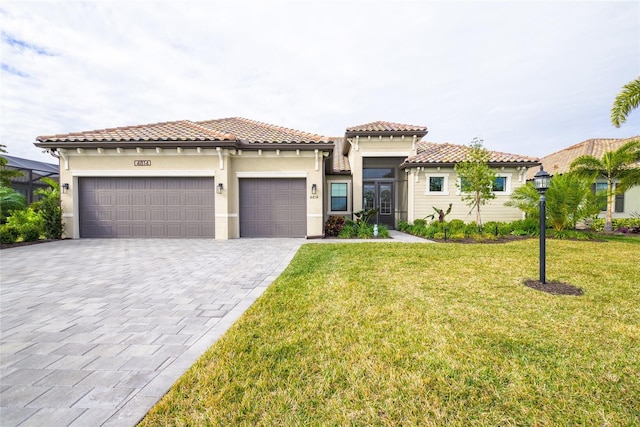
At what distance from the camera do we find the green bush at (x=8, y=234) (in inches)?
358

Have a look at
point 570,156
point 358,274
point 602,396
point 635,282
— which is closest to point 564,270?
point 635,282

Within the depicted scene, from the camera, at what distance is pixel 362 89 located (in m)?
16.3

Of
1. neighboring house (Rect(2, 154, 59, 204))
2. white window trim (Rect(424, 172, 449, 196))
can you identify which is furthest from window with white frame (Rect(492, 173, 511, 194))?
neighboring house (Rect(2, 154, 59, 204))

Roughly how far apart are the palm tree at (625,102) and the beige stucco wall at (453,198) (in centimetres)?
528

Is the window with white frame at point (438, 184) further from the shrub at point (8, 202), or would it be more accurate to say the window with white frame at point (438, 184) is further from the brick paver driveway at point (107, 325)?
the shrub at point (8, 202)

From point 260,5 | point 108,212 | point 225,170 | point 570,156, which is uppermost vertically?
point 260,5

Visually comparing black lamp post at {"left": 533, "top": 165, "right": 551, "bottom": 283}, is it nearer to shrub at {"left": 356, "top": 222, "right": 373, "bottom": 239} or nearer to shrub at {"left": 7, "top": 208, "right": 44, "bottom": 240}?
shrub at {"left": 356, "top": 222, "right": 373, "bottom": 239}

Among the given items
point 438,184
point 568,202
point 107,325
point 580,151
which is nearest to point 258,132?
point 438,184

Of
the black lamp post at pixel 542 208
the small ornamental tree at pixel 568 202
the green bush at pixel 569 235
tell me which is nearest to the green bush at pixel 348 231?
the black lamp post at pixel 542 208

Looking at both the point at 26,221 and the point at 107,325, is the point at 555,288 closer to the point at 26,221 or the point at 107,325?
the point at 107,325

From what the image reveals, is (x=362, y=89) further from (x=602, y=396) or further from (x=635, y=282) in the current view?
(x=602, y=396)

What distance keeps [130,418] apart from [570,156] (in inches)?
1062

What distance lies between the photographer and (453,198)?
1347 centimetres

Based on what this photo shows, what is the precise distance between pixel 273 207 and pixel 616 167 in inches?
644
